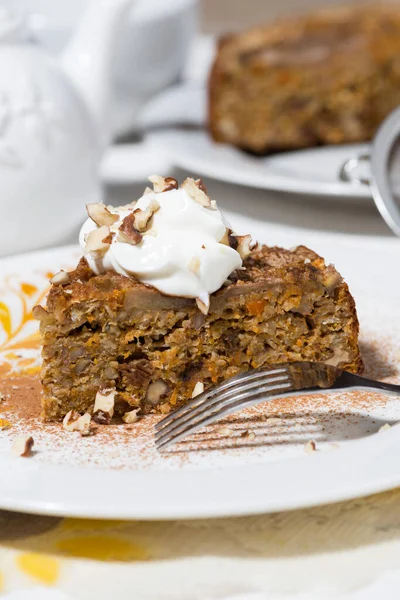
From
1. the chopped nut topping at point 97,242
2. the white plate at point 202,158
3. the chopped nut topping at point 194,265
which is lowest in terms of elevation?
the white plate at point 202,158

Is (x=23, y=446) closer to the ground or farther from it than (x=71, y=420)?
farther from it

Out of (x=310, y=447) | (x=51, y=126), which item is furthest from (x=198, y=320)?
(x=51, y=126)

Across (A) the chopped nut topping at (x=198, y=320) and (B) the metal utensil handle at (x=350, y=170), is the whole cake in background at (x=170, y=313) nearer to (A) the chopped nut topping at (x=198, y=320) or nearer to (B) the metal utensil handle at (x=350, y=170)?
(A) the chopped nut topping at (x=198, y=320)

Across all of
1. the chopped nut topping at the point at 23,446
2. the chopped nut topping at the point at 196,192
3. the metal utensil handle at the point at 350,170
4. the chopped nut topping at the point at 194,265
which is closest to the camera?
the chopped nut topping at the point at 23,446

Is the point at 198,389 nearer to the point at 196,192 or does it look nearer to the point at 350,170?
the point at 196,192

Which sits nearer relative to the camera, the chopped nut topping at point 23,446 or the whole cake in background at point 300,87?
the chopped nut topping at point 23,446

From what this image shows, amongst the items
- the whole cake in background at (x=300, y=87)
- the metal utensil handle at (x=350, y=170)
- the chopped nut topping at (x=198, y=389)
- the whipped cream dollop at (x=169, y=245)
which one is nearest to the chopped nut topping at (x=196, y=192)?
the whipped cream dollop at (x=169, y=245)

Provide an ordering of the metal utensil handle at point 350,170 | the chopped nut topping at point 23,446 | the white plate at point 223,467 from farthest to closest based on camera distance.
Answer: the metal utensil handle at point 350,170
the chopped nut topping at point 23,446
the white plate at point 223,467

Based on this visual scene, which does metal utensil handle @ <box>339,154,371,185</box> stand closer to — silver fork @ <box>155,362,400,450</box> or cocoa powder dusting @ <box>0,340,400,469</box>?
cocoa powder dusting @ <box>0,340,400,469</box>
